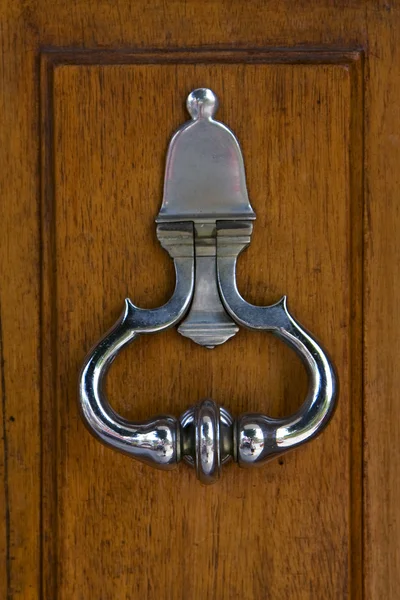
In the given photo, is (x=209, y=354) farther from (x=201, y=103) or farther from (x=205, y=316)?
(x=201, y=103)

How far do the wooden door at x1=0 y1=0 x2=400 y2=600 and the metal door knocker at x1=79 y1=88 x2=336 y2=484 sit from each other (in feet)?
0.04

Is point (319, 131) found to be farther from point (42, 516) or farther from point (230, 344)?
point (42, 516)

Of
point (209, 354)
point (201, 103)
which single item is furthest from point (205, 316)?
point (201, 103)

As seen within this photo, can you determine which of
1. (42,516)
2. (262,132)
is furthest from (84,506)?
(262,132)

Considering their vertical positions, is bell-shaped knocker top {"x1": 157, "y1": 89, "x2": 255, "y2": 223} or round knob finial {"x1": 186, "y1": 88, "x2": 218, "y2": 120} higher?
round knob finial {"x1": 186, "y1": 88, "x2": 218, "y2": 120}

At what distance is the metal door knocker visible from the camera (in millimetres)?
484

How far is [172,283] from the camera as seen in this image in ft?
1.69

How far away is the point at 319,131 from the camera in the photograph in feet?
1.68

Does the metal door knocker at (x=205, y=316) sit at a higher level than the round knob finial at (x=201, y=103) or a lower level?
lower

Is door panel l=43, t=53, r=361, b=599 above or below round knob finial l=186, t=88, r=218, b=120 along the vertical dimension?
below

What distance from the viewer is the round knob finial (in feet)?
1.65

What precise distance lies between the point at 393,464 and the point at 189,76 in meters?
0.27

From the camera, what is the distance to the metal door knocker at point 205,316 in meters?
0.48

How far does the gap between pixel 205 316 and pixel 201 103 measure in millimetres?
129
